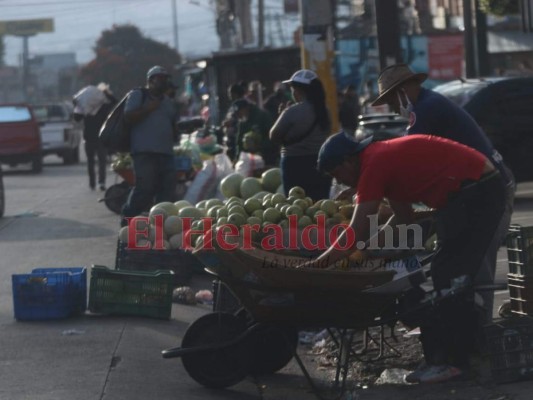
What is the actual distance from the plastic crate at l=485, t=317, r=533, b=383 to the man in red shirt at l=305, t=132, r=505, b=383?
0.13m

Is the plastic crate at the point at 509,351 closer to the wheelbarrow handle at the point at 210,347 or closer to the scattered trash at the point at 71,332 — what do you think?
the wheelbarrow handle at the point at 210,347

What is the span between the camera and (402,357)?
8.74 meters

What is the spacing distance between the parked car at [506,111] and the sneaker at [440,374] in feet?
33.1

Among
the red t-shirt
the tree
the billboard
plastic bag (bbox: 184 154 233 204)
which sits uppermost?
the billboard

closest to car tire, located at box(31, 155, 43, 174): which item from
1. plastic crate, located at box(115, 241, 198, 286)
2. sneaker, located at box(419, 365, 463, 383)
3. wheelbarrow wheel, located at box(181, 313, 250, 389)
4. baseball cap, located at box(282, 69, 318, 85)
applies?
baseball cap, located at box(282, 69, 318, 85)

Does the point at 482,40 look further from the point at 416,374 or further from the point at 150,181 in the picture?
the point at 416,374

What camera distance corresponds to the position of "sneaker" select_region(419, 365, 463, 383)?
770cm

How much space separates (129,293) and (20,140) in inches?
886

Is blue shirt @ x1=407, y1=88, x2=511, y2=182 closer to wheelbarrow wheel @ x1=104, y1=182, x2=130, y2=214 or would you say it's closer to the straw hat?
the straw hat

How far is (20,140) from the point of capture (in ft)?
104

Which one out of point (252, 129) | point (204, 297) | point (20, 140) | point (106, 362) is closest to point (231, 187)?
point (204, 297)

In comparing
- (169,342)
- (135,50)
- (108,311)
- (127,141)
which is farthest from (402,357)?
(135,50)

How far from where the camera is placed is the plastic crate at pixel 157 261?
450 inches

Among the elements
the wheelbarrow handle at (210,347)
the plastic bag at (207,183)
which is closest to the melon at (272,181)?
the plastic bag at (207,183)
